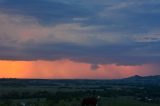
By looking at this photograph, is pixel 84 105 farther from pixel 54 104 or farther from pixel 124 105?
pixel 124 105

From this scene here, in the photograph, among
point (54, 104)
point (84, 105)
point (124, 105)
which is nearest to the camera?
point (84, 105)

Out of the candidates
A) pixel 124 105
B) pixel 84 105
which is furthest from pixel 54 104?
pixel 124 105

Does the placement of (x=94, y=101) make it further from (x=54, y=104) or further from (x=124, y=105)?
(x=124, y=105)

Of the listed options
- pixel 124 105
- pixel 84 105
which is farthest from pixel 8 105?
pixel 124 105

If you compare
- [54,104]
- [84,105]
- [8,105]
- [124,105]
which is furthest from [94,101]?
[124,105]

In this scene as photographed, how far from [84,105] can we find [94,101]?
1.23 meters

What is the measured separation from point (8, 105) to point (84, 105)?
10.2 metres

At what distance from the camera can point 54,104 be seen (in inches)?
1868

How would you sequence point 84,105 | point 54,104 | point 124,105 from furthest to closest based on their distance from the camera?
point 124,105 < point 54,104 < point 84,105

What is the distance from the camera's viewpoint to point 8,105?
50375mm

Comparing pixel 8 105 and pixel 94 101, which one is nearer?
pixel 94 101

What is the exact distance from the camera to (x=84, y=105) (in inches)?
1741

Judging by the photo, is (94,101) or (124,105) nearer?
(94,101)

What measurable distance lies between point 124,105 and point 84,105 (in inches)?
1508
